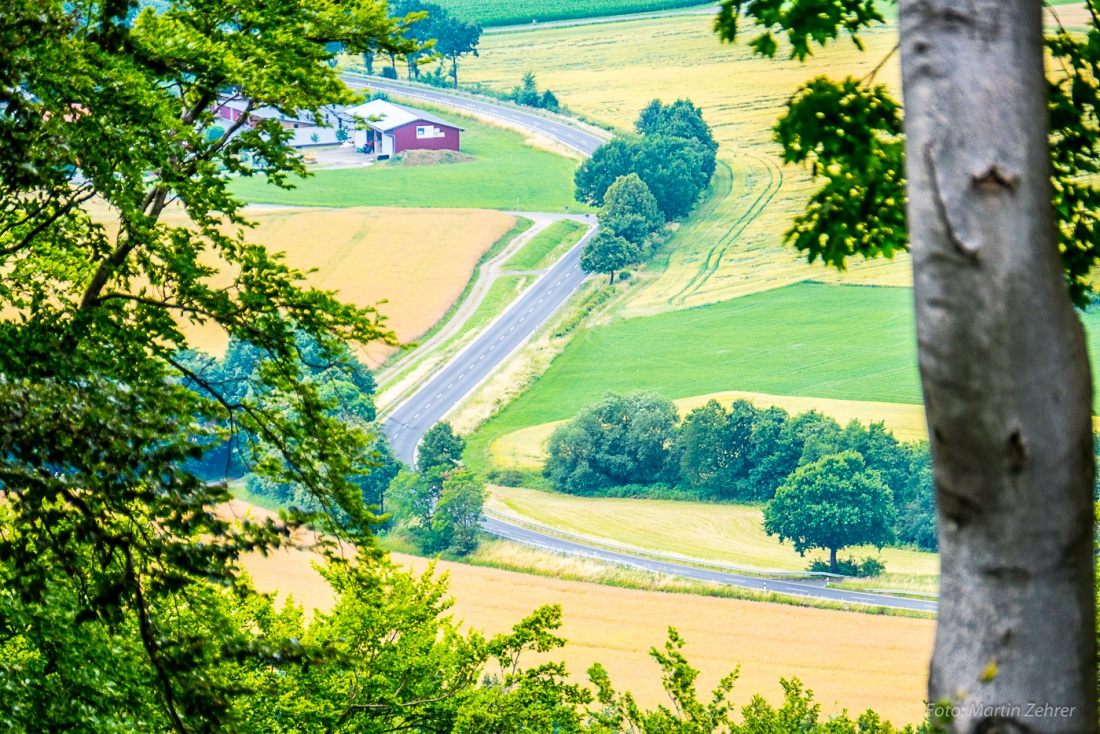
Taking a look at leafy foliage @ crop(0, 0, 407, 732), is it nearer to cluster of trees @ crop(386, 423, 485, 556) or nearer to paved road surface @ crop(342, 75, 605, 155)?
cluster of trees @ crop(386, 423, 485, 556)

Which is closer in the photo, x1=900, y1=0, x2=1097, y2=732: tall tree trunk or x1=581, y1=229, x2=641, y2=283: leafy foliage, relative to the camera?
x1=900, y1=0, x2=1097, y2=732: tall tree trunk

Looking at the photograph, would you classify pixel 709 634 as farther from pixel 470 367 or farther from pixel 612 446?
pixel 470 367

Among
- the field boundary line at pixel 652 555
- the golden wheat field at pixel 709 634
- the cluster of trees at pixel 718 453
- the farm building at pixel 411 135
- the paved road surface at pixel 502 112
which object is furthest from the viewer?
the paved road surface at pixel 502 112

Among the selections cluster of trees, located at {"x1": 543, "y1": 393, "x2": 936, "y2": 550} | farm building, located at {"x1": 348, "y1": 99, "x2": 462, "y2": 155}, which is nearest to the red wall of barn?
farm building, located at {"x1": 348, "y1": 99, "x2": 462, "y2": 155}

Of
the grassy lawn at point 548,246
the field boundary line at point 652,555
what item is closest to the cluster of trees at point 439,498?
the field boundary line at point 652,555

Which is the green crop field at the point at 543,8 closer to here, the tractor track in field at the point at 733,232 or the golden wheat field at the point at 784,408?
the tractor track in field at the point at 733,232
